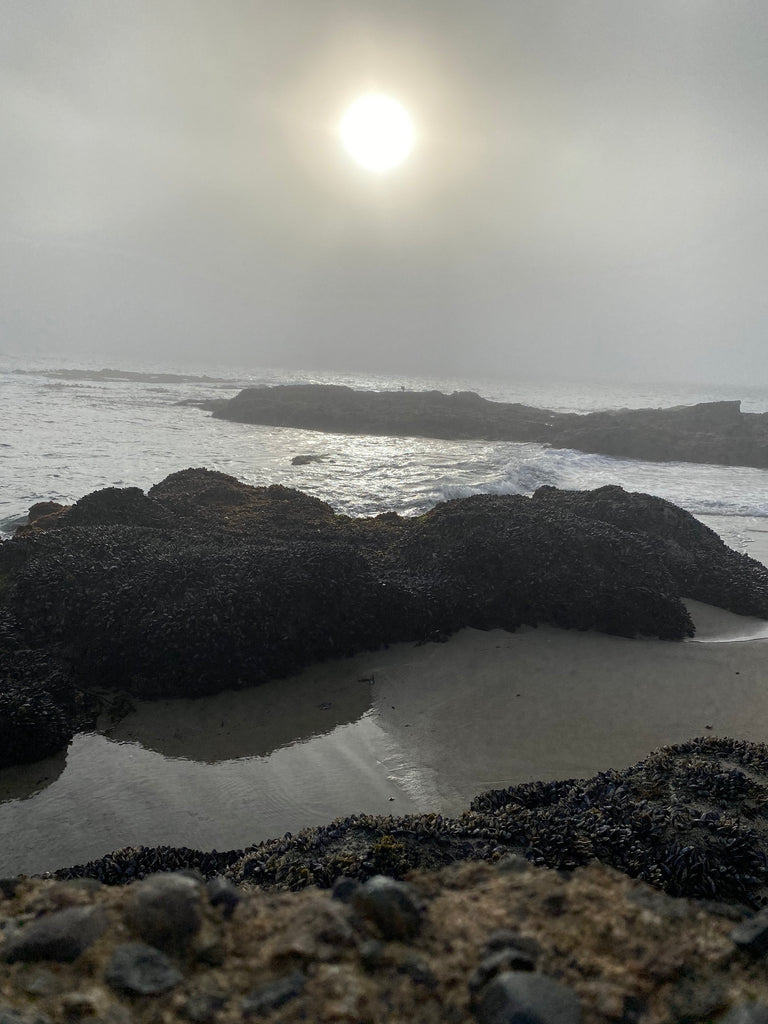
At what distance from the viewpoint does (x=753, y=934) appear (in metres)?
2.10

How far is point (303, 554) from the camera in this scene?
7379 mm

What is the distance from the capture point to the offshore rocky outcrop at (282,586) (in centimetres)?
588

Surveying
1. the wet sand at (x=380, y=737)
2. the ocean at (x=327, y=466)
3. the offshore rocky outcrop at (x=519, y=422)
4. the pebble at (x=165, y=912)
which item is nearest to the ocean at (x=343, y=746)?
the wet sand at (x=380, y=737)

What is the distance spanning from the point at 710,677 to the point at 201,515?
7.45 m

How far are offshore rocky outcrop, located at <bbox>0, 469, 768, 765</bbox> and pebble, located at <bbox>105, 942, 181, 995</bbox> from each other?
11.4ft

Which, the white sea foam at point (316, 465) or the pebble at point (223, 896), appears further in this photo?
the white sea foam at point (316, 465)

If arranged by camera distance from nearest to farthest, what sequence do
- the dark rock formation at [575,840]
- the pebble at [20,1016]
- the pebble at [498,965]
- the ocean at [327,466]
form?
the pebble at [20,1016], the pebble at [498,965], the dark rock formation at [575,840], the ocean at [327,466]

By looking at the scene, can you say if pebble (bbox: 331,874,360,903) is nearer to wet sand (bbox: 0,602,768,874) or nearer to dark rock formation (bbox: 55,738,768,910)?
dark rock formation (bbox: 55,738,768,910)

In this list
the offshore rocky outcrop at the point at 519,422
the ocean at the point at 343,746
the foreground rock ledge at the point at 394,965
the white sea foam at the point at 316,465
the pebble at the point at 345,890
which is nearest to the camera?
the foreground rock ledge at the point at 394,965

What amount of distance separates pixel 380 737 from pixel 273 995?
3.55 m

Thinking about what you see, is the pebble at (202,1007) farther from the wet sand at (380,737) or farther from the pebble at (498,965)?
the wet sand at (380,737)

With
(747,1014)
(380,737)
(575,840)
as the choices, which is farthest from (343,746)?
(747,1014)

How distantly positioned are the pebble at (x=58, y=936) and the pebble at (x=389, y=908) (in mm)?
894

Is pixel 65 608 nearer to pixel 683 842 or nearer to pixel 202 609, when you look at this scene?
pixel 202 609
